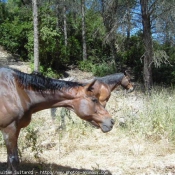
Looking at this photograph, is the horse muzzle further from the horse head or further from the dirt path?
the dirt path

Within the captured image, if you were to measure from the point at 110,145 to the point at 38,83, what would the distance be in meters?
2.62

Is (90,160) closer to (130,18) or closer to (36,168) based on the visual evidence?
(36,168)

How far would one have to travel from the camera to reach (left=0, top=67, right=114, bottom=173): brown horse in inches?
116

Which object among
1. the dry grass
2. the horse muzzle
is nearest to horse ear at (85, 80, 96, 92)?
the horse muzzle

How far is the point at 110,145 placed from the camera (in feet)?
17.5

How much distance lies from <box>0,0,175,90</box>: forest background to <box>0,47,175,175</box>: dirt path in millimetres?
5435

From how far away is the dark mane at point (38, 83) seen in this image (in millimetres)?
3189

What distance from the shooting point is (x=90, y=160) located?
4520 millimetres

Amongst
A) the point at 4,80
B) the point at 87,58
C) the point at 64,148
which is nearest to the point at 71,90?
the point at 4,80

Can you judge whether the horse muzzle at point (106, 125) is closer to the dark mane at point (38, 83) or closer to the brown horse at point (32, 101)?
the brown horse at point (32, 101)

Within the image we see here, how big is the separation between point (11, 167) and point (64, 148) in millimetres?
2109

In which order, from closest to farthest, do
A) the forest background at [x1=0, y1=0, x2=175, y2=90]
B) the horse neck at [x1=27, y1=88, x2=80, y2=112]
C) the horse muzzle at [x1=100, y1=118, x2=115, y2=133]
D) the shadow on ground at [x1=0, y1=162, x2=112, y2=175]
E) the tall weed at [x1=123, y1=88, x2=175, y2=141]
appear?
1. the horse muzzle at [x1=100, y1=118, x2=115, y2=133]
2. the horse neck at [x1=27, y1=88, x2=80, y2=112]
3. the shadow on ground at [x1=0, y1=162, x2=112, y2=175]
4. the tall weed at [x1=123, y1=88, x2=175, y2=141]
5. the forest background at [x1=0, y1=0, x2=175, y2=90]

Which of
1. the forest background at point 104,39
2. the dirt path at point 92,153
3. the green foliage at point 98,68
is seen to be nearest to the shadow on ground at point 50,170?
the dirt path at point 92,153

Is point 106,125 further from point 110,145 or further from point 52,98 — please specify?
point 110,145
